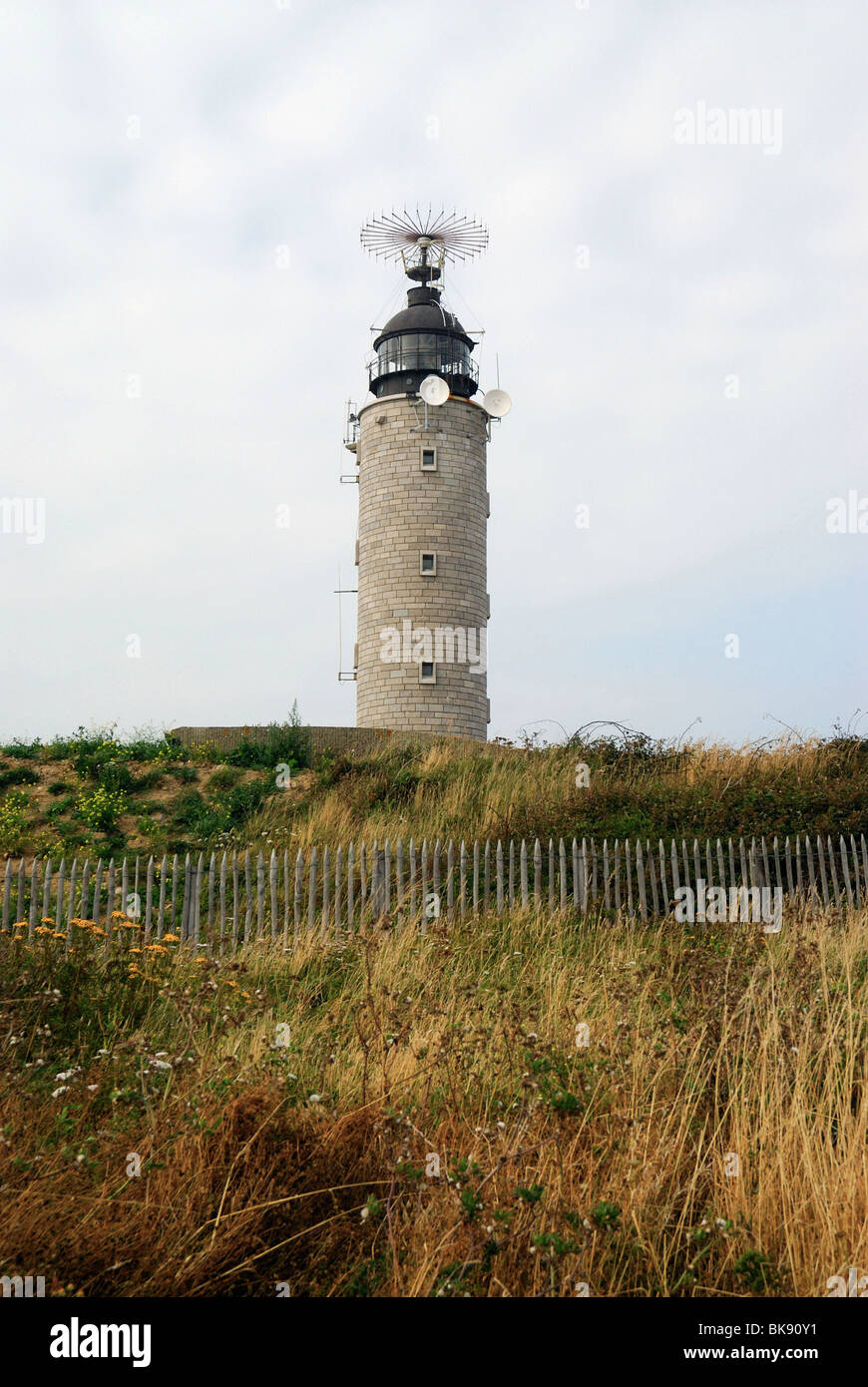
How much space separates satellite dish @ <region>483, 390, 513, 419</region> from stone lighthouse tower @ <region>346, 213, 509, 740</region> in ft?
0.09

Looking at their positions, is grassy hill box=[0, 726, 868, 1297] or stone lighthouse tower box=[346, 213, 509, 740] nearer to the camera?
grassy hill box=[0, 726, 868, 1297]

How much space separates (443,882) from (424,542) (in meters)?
16.0

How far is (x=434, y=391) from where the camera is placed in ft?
88.2

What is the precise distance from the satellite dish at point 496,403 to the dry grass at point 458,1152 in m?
24.4

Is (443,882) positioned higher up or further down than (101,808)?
further down

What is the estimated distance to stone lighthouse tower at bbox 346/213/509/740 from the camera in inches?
1033

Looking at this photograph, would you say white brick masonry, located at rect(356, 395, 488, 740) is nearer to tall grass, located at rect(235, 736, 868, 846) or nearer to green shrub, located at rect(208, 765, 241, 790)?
tall grass, located at rect(235, 736, 868, 846)

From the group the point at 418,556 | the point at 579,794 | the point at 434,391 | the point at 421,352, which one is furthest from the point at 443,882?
the point at 421,352

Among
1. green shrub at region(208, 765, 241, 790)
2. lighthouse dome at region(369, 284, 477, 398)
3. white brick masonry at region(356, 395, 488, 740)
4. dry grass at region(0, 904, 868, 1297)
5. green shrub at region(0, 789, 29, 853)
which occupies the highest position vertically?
lighthouse dome at region(369, 284, 477, 398)

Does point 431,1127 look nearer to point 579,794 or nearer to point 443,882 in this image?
point 443,882

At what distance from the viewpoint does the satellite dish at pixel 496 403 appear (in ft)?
92.4

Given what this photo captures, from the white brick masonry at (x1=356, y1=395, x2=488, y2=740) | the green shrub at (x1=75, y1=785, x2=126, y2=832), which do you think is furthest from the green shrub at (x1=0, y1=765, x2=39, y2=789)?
the white brick masonry at (x1=356, y1=395, x2=488, y2=740)
